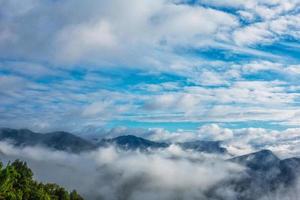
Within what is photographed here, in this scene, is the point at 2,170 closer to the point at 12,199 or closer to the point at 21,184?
the point at 12,199

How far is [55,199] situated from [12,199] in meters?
46.4

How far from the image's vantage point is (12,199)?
15025 cm

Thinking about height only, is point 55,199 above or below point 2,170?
below

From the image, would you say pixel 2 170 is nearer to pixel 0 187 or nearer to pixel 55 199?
pixel 0 187

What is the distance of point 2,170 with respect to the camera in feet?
513

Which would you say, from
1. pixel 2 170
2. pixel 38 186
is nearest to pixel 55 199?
pixel 38 186

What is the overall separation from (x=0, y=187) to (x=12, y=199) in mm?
6503

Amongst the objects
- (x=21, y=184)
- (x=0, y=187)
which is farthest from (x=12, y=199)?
(x=21, y=184)

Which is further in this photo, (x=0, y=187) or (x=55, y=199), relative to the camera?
(x=55, y=199)

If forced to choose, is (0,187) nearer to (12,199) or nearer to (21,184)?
(12,199)

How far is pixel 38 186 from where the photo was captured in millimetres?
194625

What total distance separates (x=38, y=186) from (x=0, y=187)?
158 ft

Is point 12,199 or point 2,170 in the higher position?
point 2,170

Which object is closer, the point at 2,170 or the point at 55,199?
the point at 2,170
